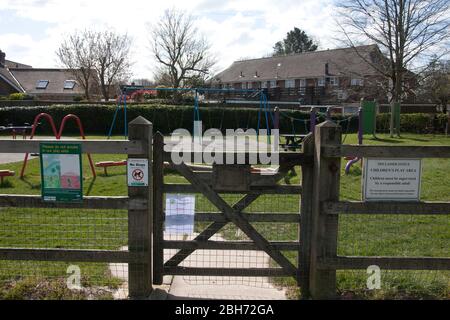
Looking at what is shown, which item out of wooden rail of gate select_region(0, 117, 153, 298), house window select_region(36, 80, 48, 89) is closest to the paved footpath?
wooden rail of gate select_region(0, 117, 153, 298)

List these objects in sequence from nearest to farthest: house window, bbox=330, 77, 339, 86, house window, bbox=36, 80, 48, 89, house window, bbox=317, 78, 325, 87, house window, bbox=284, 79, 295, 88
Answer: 1. house window, bbox=330, 77, 339, 86
2. house window, bbox=317, 78, 325, 87
3. house window, bbox=36, 80, 48, 89
4. house window, bbox=284, 79, 295, 88

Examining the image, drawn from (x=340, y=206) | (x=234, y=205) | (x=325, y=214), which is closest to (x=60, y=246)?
(x=234, y=205)

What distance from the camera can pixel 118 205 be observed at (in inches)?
158

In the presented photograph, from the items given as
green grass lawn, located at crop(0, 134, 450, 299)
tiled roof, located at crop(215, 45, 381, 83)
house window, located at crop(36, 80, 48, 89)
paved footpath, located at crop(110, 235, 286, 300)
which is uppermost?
tiled roof, located at crop(215, 45, 381, 83)

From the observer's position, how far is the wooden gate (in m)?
4.17

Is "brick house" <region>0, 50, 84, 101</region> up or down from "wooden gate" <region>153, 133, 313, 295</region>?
up

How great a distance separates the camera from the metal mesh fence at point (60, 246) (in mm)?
4176

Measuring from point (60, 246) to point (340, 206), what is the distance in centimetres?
338

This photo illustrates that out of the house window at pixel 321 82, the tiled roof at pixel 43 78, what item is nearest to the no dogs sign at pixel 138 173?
the house window at pixel 321 82

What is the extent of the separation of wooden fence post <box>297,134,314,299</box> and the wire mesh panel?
15.1 inches

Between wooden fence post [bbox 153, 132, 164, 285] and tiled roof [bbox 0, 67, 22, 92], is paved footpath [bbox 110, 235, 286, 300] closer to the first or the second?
wooden fence post [bbox 153, 132, 164, 285]

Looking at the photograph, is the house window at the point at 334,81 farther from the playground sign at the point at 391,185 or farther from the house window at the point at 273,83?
the playground sign at the point at 391,185

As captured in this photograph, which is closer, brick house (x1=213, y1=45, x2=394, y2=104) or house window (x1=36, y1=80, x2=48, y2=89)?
brick house (x1=213, y1=45, x2=394, y2=104)

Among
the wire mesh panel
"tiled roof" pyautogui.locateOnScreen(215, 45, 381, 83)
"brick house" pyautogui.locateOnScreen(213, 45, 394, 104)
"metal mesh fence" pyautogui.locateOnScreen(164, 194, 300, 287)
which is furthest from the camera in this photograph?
"tiled roof" pyautogui.locateOnScreen(215, 45, 381, 83)
